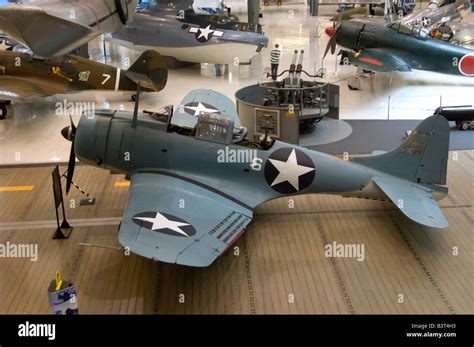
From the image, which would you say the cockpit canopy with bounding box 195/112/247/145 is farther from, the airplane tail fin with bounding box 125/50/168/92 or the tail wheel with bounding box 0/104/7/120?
the tail wheel with bounding box 0/104/7/120

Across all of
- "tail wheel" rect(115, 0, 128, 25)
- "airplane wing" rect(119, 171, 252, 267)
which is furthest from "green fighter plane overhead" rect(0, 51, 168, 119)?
"airplane wing" rect(119, 171, 252, 267)

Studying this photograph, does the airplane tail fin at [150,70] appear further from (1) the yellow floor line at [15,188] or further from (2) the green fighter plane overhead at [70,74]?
(1) the yellow floor line at [15,188]

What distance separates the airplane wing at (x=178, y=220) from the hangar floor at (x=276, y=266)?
1.66 ft

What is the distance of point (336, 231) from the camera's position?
20.0 ft

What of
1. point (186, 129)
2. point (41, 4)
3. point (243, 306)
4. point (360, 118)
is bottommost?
point (243, 306)

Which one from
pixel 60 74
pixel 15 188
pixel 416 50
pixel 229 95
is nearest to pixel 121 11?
pixel 60 74

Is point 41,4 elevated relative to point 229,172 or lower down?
elevated

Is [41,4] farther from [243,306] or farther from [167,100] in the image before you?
[243,306]

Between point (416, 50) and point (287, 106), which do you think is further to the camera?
point (416, 50)

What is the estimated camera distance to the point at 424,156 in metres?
5.99

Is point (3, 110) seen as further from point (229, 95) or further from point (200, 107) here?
point (200, 107)

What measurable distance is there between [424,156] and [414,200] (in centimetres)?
61
